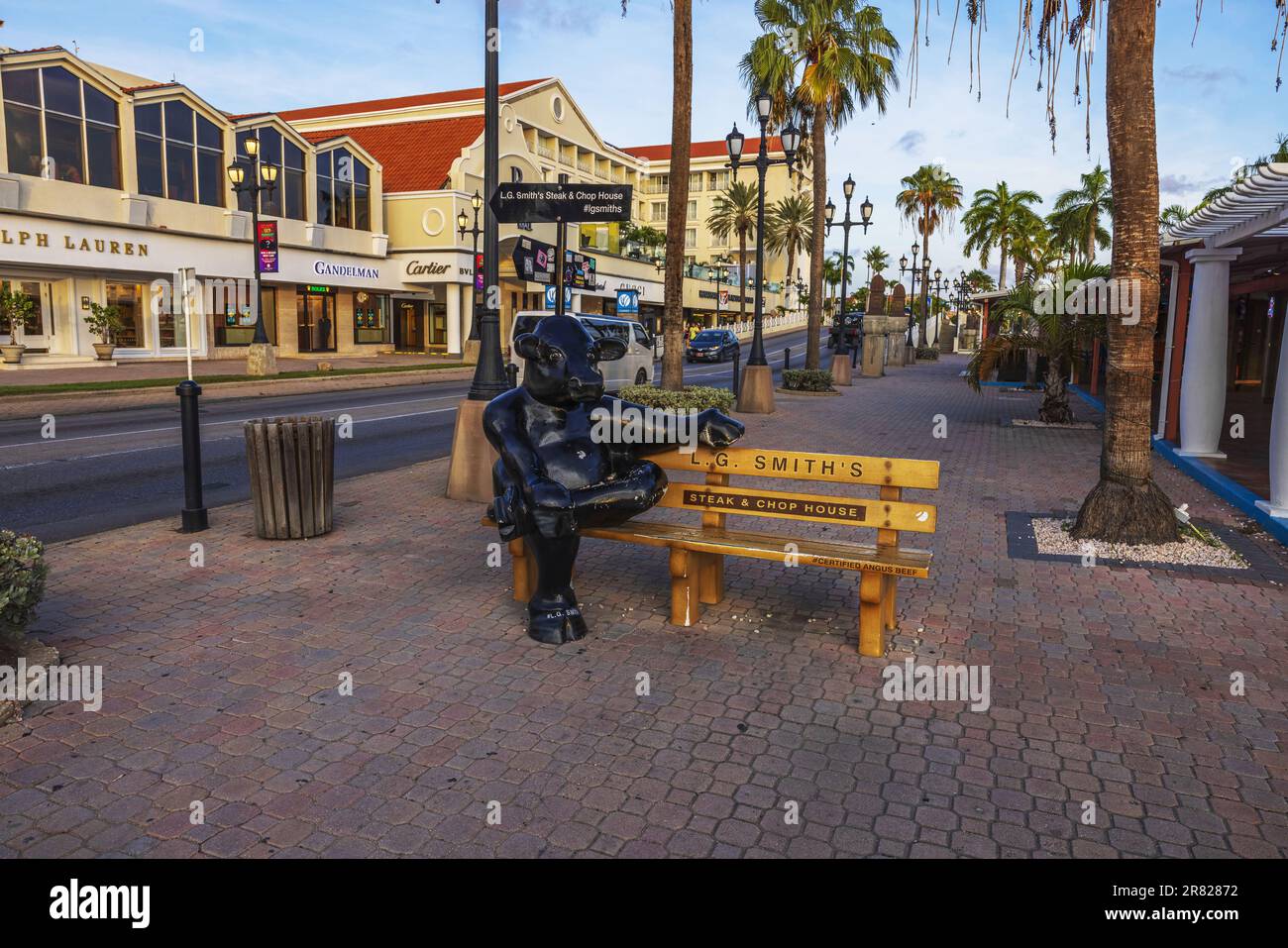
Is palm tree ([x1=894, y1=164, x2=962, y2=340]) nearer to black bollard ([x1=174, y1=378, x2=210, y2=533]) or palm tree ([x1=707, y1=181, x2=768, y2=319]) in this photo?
palm tree ([x1=707, y1=181, x2=768, y2=319])

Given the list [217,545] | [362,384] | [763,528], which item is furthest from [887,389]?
[217,545]

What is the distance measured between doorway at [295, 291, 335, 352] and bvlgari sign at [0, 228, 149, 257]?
7768 millimetres

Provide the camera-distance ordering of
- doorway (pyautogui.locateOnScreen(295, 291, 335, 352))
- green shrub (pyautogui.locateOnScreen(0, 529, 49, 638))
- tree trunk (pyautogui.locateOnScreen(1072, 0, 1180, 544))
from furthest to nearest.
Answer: doorway (pyautogui.locateOnScreen(295, 291, 335, 352))
tree trunk (pyautogui.locateOnScreen(1072, 0, 1180, 544))
green shrub (pyautogui.locateOnScreen(0, 529, 49, 638))

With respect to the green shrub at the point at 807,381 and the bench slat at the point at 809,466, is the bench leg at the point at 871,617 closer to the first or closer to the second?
the bench slat at the point at 809,466

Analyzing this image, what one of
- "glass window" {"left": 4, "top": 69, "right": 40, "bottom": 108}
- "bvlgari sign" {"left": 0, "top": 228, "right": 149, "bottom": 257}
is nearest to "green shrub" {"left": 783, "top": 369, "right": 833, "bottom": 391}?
"bvlgari sign" {"left": 0, "top": 228, "right": 149, "bottom": 257}

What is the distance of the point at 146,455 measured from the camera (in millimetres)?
11539

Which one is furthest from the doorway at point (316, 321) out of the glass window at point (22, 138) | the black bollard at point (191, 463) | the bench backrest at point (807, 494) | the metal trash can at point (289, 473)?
the bench backrest at point (807, 494)

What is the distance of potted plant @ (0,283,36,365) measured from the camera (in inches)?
940

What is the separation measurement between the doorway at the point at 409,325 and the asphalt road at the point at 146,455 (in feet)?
77.8

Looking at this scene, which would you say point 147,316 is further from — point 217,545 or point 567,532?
point 567,532

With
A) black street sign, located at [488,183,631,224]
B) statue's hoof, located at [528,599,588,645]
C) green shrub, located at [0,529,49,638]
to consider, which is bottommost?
statue's hoof, located at [528,599,588,645]

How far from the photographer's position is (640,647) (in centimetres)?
495

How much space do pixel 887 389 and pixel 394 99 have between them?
42724 millimetres

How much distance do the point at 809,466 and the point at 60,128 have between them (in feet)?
97.3
